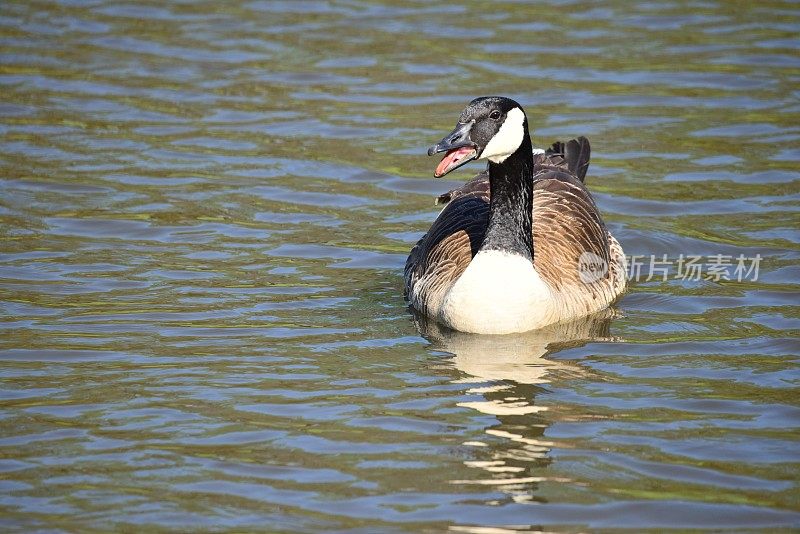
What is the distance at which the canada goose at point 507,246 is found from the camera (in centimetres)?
909

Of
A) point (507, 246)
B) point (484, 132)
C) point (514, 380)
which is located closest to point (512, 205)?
point (507, 246)

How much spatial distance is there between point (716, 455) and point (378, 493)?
1.95 m

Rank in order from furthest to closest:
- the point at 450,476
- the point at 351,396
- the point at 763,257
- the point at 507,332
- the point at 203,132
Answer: the point at 203,132 < the point at 763,257 < the point at 507,332 < the point at 351,396 < the point at 450,476

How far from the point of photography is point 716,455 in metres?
7.14

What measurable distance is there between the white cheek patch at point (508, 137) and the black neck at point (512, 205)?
0.29 ft

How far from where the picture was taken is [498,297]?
30.2 ft

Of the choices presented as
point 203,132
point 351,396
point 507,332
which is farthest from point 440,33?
point 351,396

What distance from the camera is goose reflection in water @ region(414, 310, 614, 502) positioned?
7.03 m

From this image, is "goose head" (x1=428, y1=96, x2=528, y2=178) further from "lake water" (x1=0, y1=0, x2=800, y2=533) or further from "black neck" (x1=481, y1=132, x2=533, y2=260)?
"lake water" (x1=0, y1=0, x2=800, y2=533)

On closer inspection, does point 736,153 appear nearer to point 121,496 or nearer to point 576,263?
point 576,263

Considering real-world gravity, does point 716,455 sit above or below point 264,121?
below

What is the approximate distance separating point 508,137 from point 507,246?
31.6 inches

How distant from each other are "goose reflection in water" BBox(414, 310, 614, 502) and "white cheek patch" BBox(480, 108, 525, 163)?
136 centimetres

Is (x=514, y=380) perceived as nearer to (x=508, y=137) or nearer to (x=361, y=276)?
(x=508, y=137)
